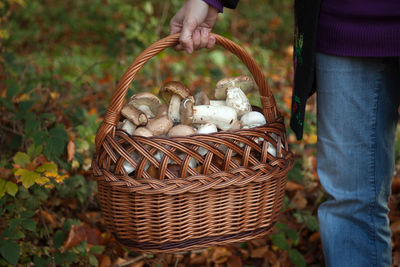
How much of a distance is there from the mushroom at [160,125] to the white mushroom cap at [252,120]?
0.80ft

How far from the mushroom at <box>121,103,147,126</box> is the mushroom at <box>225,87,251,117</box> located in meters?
0.30

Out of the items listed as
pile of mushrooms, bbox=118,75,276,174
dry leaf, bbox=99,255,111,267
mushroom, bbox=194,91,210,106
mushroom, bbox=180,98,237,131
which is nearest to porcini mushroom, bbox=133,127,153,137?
pile of mushrooms, bbox=118,75,276,174

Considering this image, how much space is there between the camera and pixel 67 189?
1884mm

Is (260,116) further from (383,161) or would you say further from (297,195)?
(297,195)

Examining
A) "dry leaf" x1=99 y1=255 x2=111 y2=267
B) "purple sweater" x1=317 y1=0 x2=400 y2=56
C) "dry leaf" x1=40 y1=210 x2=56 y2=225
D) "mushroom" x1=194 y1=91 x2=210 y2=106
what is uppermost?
"purple sweater" x1=317 y1=0 x2=400 y2=56

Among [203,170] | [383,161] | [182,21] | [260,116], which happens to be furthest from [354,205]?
[182,21]

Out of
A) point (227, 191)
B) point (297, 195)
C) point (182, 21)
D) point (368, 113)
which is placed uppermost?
point (182, 21)

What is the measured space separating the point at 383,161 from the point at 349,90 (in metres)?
0.26

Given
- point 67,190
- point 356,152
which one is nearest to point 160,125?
point 356,152

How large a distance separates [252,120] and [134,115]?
375mm

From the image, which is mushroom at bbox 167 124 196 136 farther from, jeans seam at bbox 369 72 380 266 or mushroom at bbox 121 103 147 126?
jeans seam at bbox 369 72 380 266

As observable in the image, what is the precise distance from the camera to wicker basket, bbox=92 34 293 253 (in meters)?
1.08

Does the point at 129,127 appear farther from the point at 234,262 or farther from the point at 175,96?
the point at 234,262

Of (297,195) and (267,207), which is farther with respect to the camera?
(297,195)
